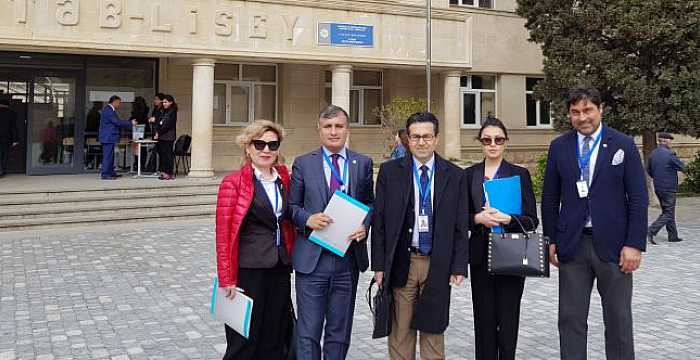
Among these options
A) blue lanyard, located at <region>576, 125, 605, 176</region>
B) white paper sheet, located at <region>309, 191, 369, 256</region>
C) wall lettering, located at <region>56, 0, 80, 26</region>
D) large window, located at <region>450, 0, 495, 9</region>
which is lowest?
white paper sheet, located at <region>309, 191, 369, 256</region>

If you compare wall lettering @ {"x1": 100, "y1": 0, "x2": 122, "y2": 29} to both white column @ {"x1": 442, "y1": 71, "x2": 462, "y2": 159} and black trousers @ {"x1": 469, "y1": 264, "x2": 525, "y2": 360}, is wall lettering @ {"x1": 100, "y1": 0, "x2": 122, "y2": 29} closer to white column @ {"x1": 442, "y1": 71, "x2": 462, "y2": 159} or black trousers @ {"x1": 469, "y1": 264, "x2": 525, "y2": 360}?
white column @ {"x1": 442, "y1": 71, "x2": 462, "y2": 159}

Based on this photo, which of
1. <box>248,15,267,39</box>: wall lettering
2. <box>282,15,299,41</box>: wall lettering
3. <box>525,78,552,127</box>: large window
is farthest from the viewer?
<box>525,78,552,127</box>: large window

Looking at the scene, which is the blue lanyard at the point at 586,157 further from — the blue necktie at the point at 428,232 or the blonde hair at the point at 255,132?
the blonde hair at the point at 255,132

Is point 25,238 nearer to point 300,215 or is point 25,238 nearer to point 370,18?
point 300,215

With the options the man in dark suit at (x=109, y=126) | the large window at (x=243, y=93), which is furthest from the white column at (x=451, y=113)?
the man in dark suit at (x=109, y=126)

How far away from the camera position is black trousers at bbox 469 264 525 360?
4090 mm

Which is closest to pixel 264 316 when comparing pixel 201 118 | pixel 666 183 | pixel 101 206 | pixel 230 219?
pixel 230 219

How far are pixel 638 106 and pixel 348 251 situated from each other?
1268 centimetres

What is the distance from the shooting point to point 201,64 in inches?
590

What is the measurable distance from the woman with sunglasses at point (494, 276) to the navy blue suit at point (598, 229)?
0.75ft

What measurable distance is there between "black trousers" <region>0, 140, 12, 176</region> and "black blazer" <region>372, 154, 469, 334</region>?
13660 mm

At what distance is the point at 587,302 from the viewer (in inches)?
161

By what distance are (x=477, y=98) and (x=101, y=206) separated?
1438 cm

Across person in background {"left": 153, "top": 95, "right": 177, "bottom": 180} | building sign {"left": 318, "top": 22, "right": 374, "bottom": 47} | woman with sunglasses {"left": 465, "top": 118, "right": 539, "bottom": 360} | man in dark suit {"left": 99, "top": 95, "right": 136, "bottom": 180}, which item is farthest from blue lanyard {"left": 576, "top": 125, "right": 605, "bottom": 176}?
building sign {"left": 318, "top": 22, "right": 374, "bottom": 47}
